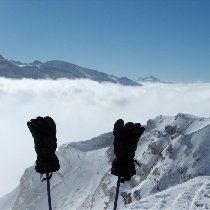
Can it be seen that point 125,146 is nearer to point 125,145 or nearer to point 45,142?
point 125,145

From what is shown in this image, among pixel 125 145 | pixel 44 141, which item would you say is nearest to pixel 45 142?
pixel 44 141

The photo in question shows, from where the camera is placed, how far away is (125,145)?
48.4 feet

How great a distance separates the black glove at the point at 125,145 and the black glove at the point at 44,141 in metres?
2.14

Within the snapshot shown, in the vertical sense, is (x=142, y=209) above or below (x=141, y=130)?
below

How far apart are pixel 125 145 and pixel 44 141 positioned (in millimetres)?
2783

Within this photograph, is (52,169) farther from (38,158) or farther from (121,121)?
(121,121)

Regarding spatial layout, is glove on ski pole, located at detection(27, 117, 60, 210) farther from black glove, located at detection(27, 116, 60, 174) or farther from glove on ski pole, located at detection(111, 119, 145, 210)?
glove on ski pole, located at detection(111, 119, 145, 210)

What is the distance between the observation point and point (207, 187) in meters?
44.6

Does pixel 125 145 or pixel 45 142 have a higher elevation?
pixel 125 145

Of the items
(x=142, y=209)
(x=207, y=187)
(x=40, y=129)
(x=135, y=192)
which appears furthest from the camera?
(x=135, y=192)

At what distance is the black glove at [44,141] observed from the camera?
1462 cm

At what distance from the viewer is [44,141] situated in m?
14.8

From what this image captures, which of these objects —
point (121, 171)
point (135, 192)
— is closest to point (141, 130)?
point (121, 171)

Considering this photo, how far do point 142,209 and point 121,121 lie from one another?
25.1 m
